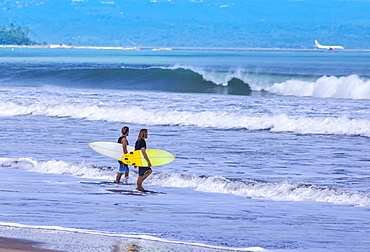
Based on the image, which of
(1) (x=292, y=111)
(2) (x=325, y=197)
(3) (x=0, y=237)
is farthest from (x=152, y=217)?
(1) (x=292, y=111)

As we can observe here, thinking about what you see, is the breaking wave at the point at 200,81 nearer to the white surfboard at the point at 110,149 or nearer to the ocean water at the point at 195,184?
the ocean water at the point at 195,184

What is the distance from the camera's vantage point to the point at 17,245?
7.08 metres

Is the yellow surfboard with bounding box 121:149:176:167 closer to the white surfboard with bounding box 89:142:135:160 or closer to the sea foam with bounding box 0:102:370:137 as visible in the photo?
the white surfboard with bounding box 89:142:135:160

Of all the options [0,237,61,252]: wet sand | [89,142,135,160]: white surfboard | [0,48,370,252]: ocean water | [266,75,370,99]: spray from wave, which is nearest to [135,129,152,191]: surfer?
[0,48,370,252]: ocean water

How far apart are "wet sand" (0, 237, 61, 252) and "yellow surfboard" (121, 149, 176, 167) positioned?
4.80 meters

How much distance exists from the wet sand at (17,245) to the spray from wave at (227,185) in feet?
15.1

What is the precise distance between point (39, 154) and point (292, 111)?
14.8 m

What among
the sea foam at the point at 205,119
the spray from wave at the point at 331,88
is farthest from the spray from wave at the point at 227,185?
the spray from wave at the point at 331,88

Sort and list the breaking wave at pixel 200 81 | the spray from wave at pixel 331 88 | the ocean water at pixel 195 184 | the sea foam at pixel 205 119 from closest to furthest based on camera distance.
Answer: the ocean water at pixel 195 184 → the sea foam at pixel 205 119 → the spray from wave at pixel 331 88 → the breaking wave at pixel 200 81

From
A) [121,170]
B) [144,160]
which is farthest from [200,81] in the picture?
[144,160]

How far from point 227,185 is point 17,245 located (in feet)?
17.3

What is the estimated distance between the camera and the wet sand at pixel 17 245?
686 cm

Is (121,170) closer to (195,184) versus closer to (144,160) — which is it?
(144,160)

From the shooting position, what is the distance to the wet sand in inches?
270
